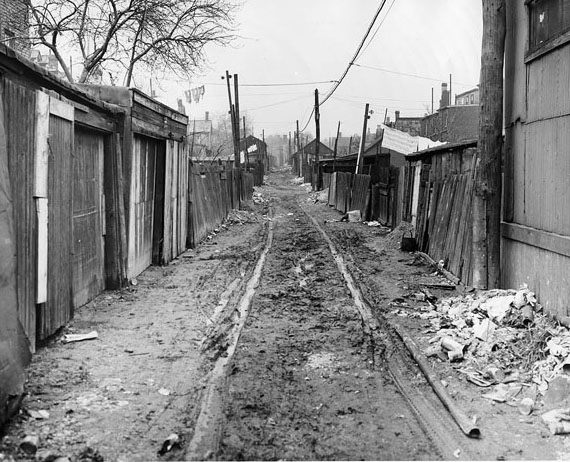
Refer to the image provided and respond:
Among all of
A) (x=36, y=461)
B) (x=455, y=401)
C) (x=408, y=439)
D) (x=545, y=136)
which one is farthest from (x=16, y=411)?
(x=545, y=136)

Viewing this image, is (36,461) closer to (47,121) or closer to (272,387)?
(272,387)

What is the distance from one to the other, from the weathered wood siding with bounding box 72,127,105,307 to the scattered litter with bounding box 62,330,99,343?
102 cm

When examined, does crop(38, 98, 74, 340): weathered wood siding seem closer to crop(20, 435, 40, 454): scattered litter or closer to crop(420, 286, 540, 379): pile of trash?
crop(20, 435, 40, 454): scattered litter

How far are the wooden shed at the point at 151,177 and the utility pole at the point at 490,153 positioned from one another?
5.28 m

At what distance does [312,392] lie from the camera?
16.2ft

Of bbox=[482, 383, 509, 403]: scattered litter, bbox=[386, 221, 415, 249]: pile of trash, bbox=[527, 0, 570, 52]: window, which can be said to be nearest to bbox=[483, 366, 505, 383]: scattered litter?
bbox=[482, 383, 509, 403]: scattered litter

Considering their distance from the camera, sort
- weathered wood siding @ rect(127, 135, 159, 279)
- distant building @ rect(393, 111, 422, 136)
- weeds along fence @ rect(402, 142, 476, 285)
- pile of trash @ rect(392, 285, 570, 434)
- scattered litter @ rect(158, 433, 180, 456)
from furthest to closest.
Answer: distant building @ rect(393, 111, 422, 136)
weathered wood siding @ rect(127, 135, 159, 279)
weeds along fence @ rect(402, 142, 476, 285)
pile of trash @ rect(392, 285, 570, 434)
scattered litter @ rect(158, 433, 180, 456)

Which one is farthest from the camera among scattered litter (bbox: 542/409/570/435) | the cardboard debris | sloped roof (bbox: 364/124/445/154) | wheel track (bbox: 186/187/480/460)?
sloped roof (bbox: 364/124/445/154)

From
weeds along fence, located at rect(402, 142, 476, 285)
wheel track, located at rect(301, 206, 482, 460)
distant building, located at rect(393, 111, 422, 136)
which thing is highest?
distant building, located at rect(393, 111, 422, 136)

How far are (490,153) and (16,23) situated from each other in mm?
17146

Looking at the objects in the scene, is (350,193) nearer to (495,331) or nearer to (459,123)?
(459,123)

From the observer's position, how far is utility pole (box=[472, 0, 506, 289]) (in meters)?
7.66

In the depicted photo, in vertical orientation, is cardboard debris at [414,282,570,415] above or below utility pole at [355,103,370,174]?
below

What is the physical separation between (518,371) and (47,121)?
517cm
